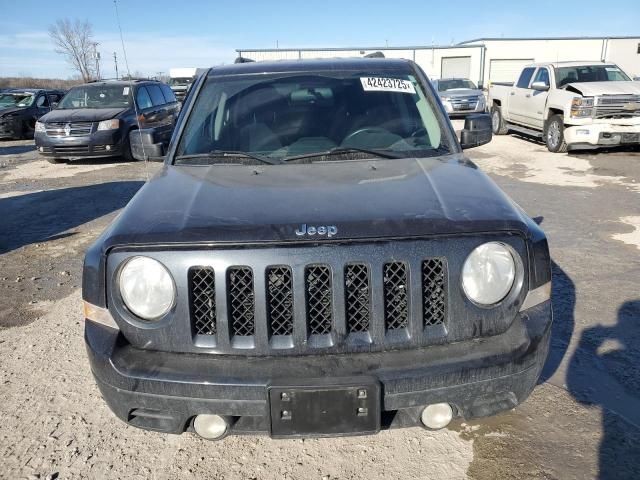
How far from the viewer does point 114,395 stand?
204 centimetres

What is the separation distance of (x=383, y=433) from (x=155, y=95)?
1204 cm

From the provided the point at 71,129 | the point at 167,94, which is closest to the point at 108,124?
the point at 71,129

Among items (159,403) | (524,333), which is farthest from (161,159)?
(524,333)

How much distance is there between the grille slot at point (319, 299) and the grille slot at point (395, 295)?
0.73 ft

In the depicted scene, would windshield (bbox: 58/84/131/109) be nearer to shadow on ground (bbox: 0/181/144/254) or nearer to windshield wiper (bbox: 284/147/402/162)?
shadow on ground (bbox: 0/181/144/254)

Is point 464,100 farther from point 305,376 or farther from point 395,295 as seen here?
point 305,376

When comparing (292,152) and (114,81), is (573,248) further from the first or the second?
(114,81)

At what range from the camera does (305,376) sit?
1.93 meters

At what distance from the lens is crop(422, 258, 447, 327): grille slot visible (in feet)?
6.64

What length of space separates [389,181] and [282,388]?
117 cm

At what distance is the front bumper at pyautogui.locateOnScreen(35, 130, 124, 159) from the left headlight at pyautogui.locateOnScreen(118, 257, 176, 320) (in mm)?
10299

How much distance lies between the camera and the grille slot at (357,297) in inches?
78.5

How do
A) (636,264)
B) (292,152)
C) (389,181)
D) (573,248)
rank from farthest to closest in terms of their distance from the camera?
(573,248) → (636,264) → (292,152) → (389,181)

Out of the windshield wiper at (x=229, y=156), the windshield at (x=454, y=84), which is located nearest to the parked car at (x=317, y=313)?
the windshield wiper at (x=229, y=156)
